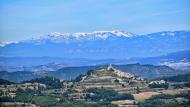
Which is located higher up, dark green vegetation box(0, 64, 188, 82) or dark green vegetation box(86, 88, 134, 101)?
dark green vegetation box(0, 64, 188, 82)

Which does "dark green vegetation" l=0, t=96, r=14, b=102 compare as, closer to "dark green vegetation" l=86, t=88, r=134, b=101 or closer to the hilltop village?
the hilltop village

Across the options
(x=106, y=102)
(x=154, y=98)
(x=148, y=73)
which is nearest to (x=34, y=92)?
(x=106, y=102)

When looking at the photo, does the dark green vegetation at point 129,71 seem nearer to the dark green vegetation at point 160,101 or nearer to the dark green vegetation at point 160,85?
the dark green vegetation at point 160,85

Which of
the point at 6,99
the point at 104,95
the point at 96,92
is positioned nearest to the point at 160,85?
the point at 96,92

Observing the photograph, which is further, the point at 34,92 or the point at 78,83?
the point at 78,83

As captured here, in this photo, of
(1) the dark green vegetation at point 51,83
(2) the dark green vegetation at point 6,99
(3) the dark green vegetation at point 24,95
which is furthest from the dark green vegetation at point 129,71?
(2) the dark green vegetation at point 6,99

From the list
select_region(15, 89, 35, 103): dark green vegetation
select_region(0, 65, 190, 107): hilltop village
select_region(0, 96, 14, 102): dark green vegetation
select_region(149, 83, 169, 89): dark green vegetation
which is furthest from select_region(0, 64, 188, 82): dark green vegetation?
select_region(0, 96, 14, 102): dark green vegetation

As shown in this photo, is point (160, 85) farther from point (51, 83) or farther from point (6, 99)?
point (6, 99)

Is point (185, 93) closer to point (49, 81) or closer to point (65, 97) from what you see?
point (65, 97)
